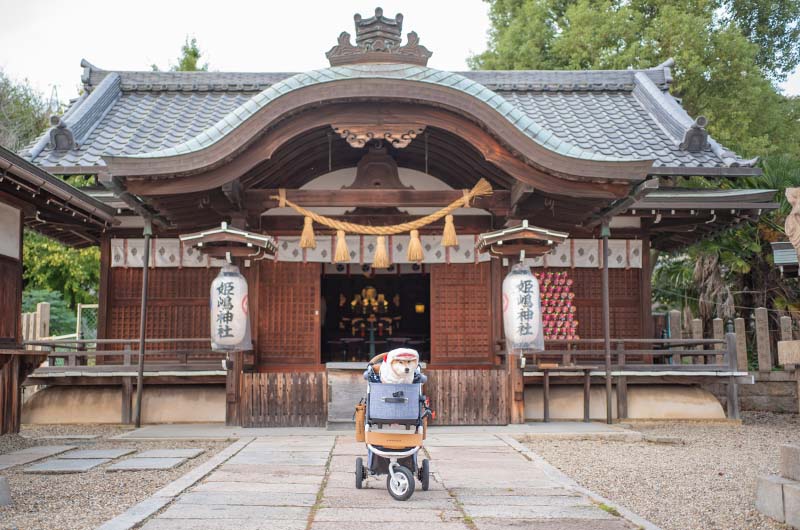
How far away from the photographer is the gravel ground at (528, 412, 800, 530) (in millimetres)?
5805

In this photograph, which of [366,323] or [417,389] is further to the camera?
[366,323]

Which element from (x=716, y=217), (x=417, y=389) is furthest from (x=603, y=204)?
(x=417, y=389)

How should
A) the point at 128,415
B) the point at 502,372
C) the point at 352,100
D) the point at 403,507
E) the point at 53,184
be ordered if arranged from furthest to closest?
the point at 128,415 < the point at 502,372 < the point at 352,100 < the point at 53,184 < the point at 403,507

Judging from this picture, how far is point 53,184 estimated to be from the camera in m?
8.67

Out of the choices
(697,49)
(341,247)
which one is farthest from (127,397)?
(697,49)

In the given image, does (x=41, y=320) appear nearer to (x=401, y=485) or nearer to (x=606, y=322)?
(x=606, y=322)

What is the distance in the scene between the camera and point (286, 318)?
12.6m

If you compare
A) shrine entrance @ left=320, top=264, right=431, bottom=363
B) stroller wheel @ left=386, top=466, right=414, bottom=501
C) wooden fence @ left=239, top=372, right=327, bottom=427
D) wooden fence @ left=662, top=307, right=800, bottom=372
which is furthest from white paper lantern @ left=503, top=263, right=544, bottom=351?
shrine entrance @ left=320, top=264, right=431, bottom=363

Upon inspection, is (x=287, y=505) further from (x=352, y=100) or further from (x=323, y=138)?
(x=323, y=138)

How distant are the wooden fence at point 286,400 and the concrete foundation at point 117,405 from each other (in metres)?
1.48

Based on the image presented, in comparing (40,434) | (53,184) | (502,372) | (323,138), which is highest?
(323,138)

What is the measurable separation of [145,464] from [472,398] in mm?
4760

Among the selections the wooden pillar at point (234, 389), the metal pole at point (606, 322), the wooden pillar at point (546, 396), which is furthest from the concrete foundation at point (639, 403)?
the wooden pillar at point (234, 389)

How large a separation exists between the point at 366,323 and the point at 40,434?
9.32 m
